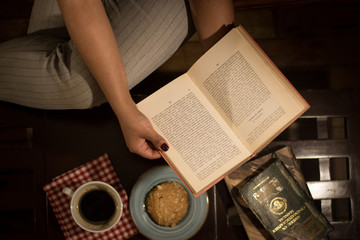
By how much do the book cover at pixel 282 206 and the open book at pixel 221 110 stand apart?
11 centimetres

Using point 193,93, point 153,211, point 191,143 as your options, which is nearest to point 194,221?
point 153,211

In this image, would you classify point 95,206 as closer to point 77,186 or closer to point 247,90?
point 77,186

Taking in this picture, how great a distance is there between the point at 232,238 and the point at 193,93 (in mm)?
468

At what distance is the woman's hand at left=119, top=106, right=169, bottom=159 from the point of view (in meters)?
0.79

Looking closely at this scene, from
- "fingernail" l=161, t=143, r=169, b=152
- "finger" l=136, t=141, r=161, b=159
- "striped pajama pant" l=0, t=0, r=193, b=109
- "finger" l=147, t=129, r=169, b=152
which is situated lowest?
"finger" l=136, t=141, r=161, b=159

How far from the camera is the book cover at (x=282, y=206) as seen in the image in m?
0.86

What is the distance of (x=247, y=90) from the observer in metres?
0.84

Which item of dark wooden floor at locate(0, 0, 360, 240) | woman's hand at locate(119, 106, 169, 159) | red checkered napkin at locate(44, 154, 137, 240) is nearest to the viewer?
woman's hand at locate(119, 106, 169, 159)

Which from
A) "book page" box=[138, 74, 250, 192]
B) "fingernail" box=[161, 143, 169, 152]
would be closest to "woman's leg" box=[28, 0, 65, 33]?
"book page" box=[138, 74, 250, 192]

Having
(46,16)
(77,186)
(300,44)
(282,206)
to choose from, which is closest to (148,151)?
(77,186)

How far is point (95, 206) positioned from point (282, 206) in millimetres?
551

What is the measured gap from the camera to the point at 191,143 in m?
0.85

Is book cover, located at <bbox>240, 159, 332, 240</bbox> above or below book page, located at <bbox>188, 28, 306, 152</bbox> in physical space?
below

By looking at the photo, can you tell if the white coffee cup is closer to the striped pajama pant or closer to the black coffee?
the black coffee
